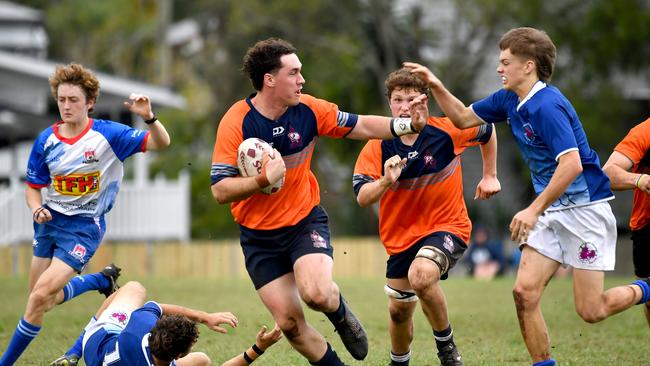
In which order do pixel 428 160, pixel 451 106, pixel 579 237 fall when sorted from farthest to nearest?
pixel 428 160 → pixel 451 106 → pixel 579 237

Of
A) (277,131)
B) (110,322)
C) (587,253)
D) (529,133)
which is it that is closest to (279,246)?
(277,131)

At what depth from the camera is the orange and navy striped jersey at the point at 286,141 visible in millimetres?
7207

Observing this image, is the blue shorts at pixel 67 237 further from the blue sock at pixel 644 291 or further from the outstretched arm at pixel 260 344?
the blue sock at pixel 644 291

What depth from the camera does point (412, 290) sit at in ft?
25.4

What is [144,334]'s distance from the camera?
6.46 metres

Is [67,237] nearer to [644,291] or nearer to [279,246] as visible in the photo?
[279,246]

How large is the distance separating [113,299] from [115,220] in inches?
617

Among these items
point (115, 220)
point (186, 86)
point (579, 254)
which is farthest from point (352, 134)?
point (186, 86)

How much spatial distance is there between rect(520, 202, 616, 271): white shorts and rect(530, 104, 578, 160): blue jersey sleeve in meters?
0.51

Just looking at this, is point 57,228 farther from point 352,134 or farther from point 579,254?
point 579,254

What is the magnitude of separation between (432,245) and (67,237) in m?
2.94

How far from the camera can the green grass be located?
8.65 meters

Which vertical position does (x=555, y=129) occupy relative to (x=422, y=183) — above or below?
above

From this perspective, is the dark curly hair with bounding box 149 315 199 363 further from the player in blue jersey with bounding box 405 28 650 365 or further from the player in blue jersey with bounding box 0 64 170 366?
the player in blue jersey with bounding box 405 28 650 365
